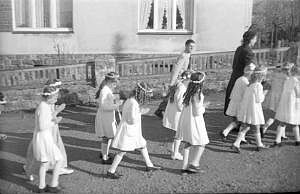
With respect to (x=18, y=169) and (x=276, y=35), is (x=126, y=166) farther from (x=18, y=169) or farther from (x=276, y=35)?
(x=276, y=35)

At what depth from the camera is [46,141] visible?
4.87 m

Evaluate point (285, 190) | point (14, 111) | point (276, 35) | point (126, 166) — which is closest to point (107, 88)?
point (126, 166)

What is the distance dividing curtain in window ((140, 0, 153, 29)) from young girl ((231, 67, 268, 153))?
583 centimetres

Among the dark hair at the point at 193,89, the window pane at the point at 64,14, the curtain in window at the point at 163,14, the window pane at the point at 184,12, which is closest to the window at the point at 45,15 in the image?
the window pane at the point at 64,14

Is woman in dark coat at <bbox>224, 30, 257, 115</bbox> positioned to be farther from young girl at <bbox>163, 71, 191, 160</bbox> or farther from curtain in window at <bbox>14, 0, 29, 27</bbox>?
curtain in window at <bbox>14, 0, 29, 27</bbox>

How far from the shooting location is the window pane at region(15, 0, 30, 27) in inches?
417

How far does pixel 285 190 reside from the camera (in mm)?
5359

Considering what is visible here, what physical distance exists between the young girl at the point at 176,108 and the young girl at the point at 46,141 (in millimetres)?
1846

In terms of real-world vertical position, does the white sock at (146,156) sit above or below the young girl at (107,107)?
below

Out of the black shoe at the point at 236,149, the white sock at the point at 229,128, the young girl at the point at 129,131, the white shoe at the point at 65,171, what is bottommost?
the white shoe at the point at 65,171

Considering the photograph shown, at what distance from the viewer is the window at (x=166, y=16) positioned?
38.6 ft

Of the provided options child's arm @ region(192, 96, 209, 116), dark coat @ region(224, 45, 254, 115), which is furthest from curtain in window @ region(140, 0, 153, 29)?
child's arm @ region(192, 96, 209, 116)

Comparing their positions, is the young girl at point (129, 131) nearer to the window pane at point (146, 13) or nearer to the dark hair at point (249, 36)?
the dark hair at point (249, 36)

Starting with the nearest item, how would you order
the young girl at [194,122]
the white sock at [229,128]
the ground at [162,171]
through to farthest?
1. the ground at [162,171]
2. the young girl at [194,122]
3. the white sock at [229,128]
